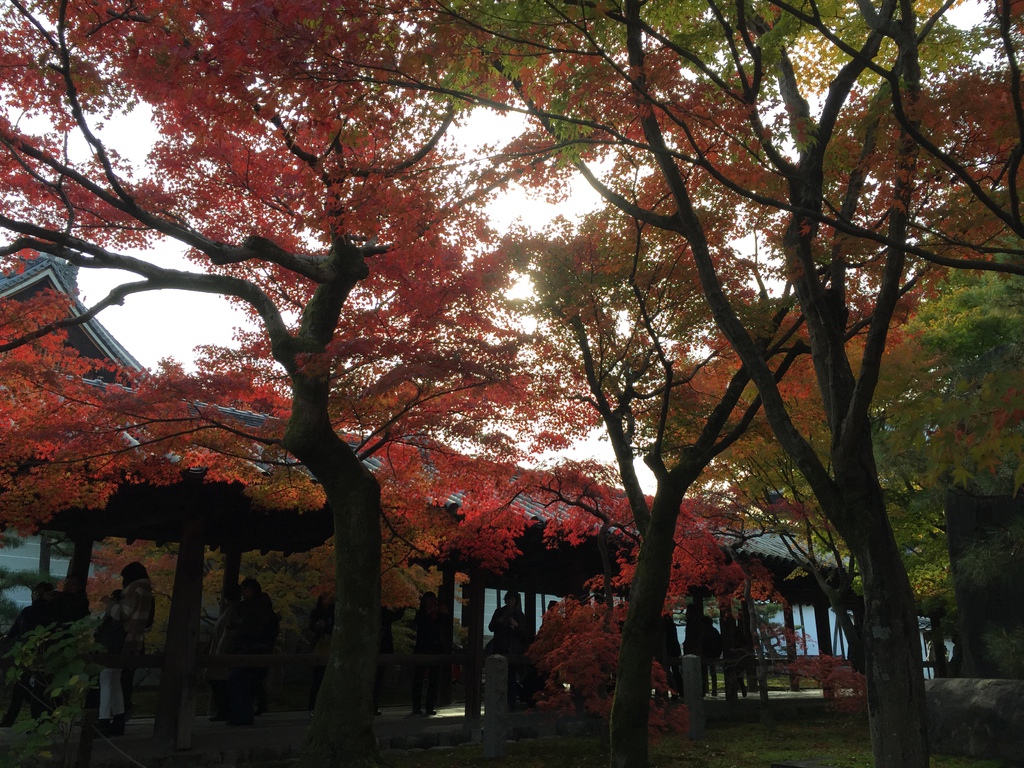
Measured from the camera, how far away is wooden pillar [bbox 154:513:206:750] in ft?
25.9

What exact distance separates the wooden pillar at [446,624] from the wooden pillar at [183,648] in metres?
4.16

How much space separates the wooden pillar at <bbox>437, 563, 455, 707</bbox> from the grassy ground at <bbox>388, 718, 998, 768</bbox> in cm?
265

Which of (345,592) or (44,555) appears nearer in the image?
(345,592)

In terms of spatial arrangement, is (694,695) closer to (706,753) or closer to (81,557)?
(706,753)

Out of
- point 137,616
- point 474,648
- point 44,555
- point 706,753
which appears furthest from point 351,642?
point 44,555

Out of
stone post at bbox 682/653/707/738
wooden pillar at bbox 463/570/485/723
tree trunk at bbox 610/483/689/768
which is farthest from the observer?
wooden pillar at bbox 463/570/485/723

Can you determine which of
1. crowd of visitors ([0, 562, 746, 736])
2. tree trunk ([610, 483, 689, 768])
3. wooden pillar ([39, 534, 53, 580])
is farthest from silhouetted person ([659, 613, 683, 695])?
wooden pillar ([39, 534, 53, 580])

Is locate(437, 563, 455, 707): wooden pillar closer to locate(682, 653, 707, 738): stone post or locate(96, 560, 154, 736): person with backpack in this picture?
locate(682, 653, 707, 738): stone post

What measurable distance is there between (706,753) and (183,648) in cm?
595

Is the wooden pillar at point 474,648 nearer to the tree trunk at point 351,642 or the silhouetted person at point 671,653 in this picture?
the silhouetted person at point 671,653

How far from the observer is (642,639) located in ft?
22.5

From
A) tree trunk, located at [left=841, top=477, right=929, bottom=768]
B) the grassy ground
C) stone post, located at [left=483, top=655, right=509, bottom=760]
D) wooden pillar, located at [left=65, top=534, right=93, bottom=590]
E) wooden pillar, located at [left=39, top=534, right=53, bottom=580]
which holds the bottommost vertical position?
the grassy ground

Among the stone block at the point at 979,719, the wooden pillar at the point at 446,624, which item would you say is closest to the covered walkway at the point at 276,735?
the wooden pillar at the point at 446,624

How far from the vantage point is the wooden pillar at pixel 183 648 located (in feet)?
25.9
